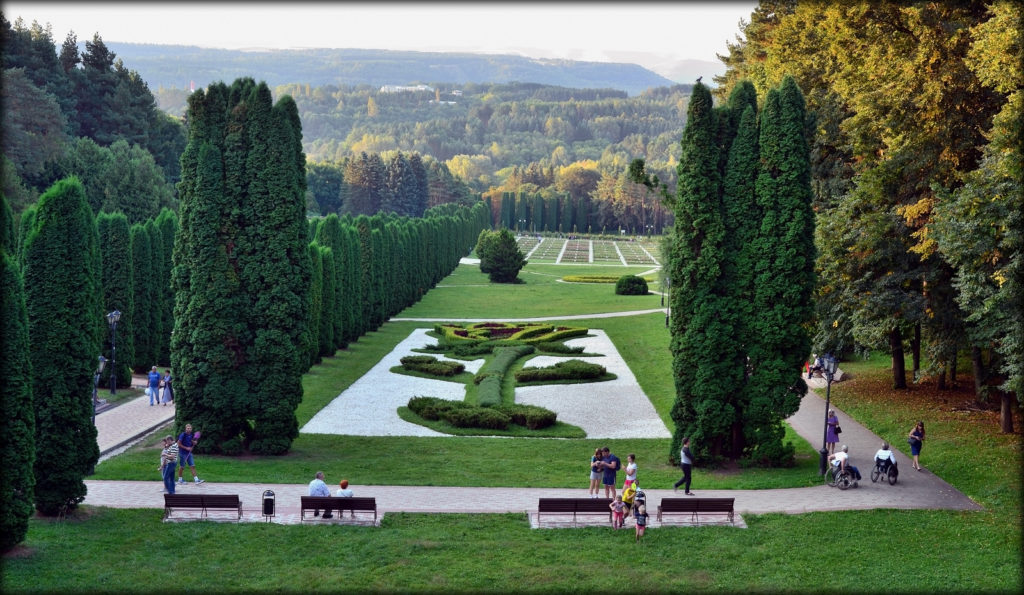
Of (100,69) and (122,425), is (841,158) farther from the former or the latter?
(100,69)

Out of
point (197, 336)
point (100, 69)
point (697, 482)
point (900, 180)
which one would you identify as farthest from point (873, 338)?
point (100, 69)

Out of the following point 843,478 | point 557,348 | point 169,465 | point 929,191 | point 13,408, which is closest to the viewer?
point 13,408

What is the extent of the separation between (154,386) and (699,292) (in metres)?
21.1

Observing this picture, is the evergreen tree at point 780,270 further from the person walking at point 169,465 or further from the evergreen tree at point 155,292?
the evergreen tree at point 155,292

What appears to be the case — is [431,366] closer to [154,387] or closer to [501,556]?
[154,387]

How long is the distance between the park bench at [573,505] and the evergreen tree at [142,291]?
27.6 meters

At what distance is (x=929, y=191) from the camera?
29.2 m

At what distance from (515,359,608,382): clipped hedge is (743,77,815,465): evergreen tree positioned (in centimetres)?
1600

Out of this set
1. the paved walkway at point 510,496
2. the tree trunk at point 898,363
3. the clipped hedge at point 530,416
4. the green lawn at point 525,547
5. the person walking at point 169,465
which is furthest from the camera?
the tree trunk at point 898,363

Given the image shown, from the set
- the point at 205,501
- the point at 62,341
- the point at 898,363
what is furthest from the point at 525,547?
the point at 898,363

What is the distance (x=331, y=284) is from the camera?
4453 centimetres

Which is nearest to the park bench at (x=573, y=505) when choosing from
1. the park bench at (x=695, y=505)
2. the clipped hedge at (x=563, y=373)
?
the park bench at (x=695, y=505)

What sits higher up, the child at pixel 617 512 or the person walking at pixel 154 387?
the child at pixel 617 512

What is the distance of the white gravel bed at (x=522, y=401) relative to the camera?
31.0 metres
